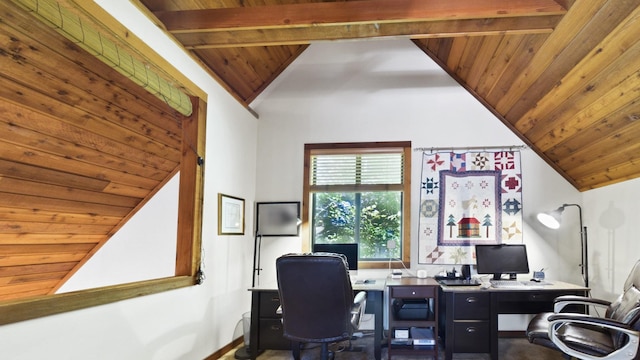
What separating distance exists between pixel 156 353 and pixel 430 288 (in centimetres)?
226

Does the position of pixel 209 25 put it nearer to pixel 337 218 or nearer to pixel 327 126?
pixel 327 126

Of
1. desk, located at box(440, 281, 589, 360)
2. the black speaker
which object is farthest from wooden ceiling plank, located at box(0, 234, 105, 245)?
the black speaker

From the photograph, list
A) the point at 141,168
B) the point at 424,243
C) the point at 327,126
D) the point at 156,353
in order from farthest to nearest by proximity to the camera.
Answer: the point at 327,126 → the point at 424,243 → the point at 141,168 → the point at 156,353

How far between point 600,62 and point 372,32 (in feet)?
5.07

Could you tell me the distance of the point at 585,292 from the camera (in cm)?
360

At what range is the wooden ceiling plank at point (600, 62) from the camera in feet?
7.64

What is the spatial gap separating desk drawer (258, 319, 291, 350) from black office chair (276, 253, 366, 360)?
84cm

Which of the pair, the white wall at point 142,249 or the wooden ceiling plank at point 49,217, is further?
the white wall at point 142,249

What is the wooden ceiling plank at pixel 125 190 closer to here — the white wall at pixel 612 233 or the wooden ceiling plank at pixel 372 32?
the wooden ceiling plank at pixel 372 32

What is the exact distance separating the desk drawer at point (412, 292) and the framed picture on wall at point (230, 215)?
1.64 metres

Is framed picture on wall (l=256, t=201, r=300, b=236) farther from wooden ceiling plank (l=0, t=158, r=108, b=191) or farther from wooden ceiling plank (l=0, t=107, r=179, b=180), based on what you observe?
wooden ceiling plank (l=0, t=158, r=108, b=191)

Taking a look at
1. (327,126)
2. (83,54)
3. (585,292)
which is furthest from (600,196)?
(83,54)

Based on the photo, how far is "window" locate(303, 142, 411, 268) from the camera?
449 cm

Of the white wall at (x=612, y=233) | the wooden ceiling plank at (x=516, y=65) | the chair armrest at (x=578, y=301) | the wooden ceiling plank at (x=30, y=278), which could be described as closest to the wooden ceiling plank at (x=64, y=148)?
the wooden ceiling plank at (x=30, y=278)
